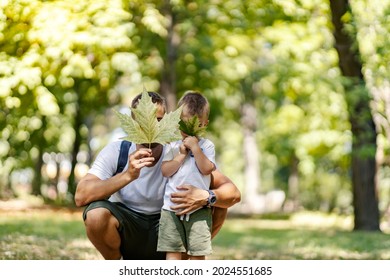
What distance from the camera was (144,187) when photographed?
5.18 metres

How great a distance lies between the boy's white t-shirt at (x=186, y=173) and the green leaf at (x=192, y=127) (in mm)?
130

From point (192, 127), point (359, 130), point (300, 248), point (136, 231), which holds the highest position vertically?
point (359, 130)

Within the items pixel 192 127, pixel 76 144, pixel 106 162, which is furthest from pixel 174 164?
pixel 76 144

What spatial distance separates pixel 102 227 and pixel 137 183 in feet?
1.21

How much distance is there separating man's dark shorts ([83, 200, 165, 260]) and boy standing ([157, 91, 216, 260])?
35 centimetres

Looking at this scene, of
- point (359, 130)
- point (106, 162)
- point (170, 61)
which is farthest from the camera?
point (170, 61)

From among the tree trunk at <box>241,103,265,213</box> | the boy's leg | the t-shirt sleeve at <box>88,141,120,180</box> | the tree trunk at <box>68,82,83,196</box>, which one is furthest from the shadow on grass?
the tree trunk at <box>241,103,265,213</box>

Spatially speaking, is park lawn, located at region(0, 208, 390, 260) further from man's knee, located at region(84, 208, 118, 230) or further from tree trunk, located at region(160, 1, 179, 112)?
tree trunk, located at region(160, 1, 179, 112)

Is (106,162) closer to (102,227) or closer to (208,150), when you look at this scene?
(102,227)

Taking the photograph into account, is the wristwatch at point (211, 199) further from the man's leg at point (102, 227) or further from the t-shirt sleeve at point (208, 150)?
the man's leg at point (102, 227)

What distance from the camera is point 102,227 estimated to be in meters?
5.09
